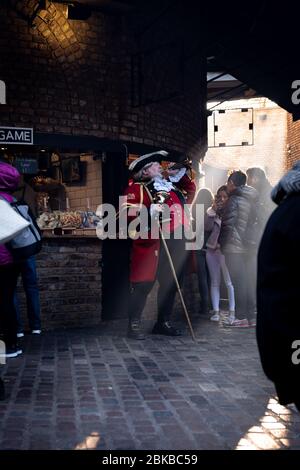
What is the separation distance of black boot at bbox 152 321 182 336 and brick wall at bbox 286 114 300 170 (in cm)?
1555

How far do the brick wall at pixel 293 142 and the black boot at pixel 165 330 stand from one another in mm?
15549

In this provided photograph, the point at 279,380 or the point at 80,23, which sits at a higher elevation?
the point at 80,23

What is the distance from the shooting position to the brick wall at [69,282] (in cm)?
753

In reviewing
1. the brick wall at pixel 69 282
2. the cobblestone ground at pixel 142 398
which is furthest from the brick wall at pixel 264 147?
the cobblestone ground at pixel 142 398

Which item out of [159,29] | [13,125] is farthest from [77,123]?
[159,29]

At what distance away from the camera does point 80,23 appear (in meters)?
7.65

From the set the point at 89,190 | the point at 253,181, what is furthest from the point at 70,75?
the point at 253,181

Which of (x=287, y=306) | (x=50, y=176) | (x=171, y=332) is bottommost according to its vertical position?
(x=171, y=332)

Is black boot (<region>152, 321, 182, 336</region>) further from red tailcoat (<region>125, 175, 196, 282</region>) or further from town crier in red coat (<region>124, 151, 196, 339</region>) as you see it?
red tailcoat (<region>125, 175, 196, 282</region>)

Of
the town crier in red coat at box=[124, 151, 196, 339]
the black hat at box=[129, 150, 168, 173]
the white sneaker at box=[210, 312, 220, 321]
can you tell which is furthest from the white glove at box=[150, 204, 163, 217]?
the white sneaker at box=[210, 312, 220, 321]

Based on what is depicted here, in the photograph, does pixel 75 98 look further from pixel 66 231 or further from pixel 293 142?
pixel 293 142

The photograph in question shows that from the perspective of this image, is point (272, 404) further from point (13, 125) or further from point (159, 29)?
point (159, 29)

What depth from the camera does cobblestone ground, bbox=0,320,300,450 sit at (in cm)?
353

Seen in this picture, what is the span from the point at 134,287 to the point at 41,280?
1.41m
